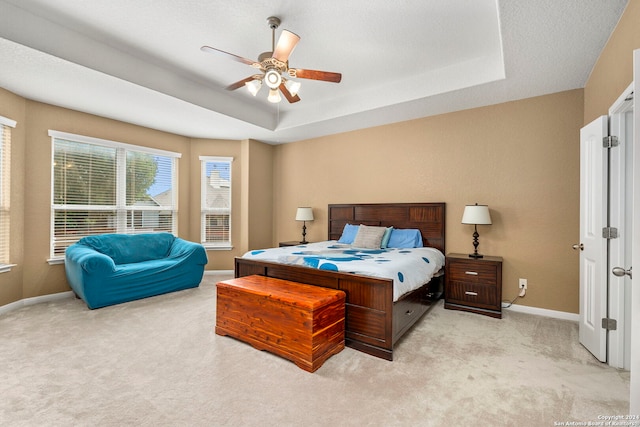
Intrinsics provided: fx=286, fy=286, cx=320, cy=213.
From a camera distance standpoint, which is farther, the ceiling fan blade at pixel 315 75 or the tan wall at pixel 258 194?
the tan wall at pixel 258 194

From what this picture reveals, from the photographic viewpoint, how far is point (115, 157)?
4.62m

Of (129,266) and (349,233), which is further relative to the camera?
(349,233)

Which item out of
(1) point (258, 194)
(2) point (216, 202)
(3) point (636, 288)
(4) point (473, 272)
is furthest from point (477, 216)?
(2) point (216, 202)

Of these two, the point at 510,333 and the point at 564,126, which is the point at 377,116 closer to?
the point at 564,126

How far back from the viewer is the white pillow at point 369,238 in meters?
4.11

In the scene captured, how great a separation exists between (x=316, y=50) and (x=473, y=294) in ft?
11.1

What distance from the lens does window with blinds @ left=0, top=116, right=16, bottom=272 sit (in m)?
3.50

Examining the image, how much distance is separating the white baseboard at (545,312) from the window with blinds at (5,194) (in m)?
6.34

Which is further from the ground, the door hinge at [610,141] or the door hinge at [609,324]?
the door hinge at [610,141]

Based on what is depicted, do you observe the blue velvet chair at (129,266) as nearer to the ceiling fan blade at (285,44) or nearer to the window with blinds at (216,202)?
the window with blinds at (216,202)

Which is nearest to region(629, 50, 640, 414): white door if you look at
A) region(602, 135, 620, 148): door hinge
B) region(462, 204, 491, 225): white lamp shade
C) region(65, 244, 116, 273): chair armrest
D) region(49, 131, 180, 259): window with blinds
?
region(602, 135, 620, 148): door hinge

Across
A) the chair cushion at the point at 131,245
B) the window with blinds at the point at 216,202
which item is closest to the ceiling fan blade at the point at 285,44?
the window with blinds at the point at 216,202

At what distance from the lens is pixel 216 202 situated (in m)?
5.73

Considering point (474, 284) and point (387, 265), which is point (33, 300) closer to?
point (387, 265)
